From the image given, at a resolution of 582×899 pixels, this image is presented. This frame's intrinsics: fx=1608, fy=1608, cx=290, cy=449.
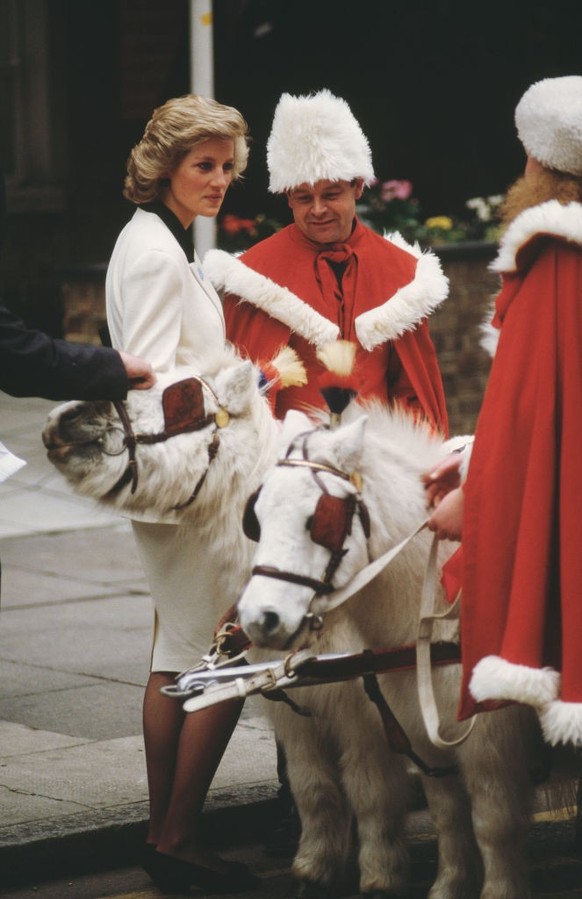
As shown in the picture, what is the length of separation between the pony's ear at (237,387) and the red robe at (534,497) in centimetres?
87

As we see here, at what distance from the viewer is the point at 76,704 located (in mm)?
6750

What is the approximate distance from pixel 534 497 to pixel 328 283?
1772mm

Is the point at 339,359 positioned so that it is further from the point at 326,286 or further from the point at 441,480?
the point at 326,286

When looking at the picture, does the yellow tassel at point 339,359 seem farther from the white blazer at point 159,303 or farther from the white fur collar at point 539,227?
the white blazer at point 159,303

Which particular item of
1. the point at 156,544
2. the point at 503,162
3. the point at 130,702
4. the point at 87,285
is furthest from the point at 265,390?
the point at 503,162

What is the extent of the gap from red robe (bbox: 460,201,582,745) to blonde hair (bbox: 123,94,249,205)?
1.36m

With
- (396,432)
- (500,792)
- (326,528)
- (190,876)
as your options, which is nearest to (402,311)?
(396,432)

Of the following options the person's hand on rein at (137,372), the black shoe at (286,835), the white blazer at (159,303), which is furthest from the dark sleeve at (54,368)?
the black shoe at (286,835)

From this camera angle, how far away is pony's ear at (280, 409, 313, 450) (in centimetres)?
434

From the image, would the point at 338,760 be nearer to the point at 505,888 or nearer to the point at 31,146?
the point at 505,888

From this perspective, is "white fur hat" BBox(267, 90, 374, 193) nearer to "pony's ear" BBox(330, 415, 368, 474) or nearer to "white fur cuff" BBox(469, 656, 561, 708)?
"pony's ear" BBox(330, 415, 368, 474)

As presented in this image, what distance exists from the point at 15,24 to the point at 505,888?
426 inches

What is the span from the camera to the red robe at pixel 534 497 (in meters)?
3.84

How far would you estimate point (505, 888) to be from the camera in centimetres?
438
